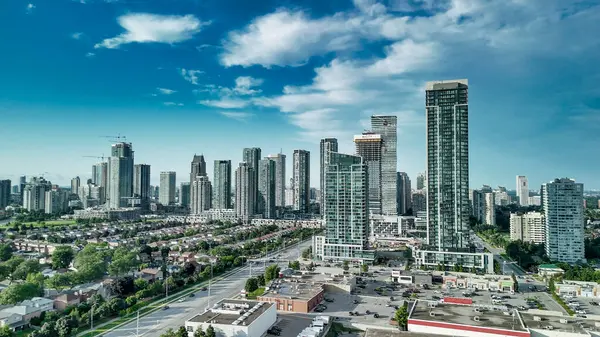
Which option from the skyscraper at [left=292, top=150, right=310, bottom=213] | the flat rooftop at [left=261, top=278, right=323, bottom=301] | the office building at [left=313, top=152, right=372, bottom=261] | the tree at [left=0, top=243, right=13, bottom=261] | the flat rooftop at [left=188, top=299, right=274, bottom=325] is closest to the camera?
the flat rooftop at [left=188, top=299, right=274, bottom=325]

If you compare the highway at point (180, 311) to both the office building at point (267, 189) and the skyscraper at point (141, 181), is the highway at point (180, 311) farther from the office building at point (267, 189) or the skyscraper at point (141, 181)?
the skyscraper at point (141, 181)

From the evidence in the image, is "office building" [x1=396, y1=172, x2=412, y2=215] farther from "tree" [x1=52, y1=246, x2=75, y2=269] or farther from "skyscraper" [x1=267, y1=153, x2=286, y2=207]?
"tree" [x1=52, y1=246, x2=75, y2=269]

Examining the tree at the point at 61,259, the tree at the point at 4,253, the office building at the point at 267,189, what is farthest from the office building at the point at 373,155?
the tree at the point at 4,253

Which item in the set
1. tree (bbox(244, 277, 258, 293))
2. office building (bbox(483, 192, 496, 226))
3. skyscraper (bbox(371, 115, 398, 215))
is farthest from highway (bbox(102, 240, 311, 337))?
office building (bbox(483, 192, 496, 226))

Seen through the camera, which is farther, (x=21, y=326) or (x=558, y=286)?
(x=558, y=286)

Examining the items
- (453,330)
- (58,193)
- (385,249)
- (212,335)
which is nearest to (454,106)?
(385,249)

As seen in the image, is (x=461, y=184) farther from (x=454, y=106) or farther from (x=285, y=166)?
(x=285, y=166)
